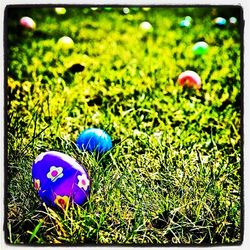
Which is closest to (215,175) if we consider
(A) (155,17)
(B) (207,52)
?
(B) (207,52)

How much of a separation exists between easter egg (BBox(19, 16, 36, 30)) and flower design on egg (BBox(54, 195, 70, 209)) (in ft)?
3.72

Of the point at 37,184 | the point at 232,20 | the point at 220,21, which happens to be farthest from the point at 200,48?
the point at 37,184

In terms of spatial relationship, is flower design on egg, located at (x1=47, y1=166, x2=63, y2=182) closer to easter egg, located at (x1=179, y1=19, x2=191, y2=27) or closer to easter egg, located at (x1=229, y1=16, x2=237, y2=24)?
easter egg, located at (x1=179, y1=19, x2=191, y2=27)

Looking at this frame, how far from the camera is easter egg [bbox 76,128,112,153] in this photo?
371cm

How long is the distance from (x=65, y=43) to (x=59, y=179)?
123cm

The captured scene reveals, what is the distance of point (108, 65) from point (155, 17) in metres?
0.55

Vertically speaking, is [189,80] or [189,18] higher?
[189,18]

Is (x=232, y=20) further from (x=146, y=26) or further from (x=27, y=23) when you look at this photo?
(x=27, y=23)

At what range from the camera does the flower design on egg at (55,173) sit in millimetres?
3471

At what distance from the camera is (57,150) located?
12.1 feet

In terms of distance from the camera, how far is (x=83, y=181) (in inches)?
139
